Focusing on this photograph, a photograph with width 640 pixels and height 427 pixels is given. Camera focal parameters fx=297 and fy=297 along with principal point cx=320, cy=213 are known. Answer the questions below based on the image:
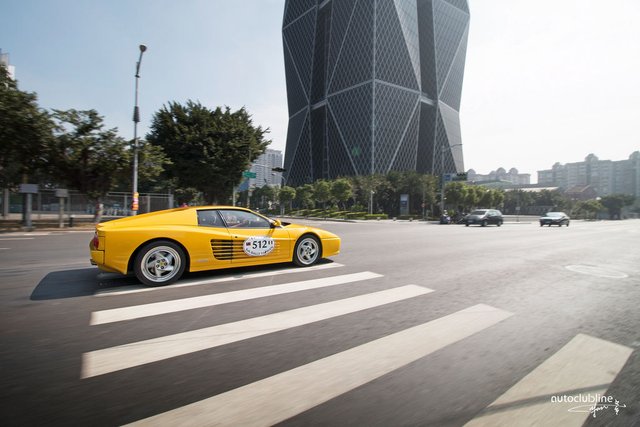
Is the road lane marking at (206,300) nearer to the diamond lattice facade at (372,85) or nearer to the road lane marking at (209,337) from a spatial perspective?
the road lane marking at (209,337)

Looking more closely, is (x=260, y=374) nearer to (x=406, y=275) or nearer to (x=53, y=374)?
(x=53, y=374)

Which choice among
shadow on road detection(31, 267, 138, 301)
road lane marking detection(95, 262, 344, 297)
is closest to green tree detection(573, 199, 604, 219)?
road lane marking detection(95, 262, 344, 297)

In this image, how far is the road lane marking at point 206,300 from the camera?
343 centimetres

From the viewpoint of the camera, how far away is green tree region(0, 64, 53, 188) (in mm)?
15375

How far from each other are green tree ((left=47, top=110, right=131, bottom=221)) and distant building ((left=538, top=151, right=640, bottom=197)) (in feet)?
543

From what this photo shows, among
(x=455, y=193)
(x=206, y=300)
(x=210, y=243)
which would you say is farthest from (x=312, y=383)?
(x=455, y=193)

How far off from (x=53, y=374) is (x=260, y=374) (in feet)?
5.06

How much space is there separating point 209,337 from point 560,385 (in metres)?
2.95

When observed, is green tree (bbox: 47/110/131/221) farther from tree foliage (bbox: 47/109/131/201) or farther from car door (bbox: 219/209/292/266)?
car door (bbox: 219/209/292/266)

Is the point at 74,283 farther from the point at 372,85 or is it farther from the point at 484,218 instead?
the point at 372,85

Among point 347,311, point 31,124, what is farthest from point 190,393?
point 31,124

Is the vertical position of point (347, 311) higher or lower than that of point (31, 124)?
lower

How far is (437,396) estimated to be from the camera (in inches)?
81.1

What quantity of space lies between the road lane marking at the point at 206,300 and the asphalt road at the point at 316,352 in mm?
30
